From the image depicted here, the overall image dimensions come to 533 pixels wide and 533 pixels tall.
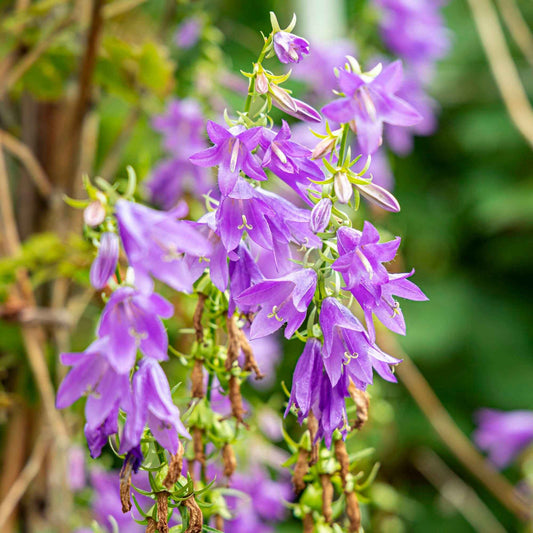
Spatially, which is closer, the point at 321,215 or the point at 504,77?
the point at 321,215

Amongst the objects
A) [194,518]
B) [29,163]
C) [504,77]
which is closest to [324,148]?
[194,518]

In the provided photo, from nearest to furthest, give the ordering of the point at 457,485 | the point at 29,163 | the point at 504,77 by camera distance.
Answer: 1. the point at 29,163
2. the point at 504,77
3. the point at 457,485

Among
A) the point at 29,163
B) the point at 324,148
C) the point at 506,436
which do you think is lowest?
the point at 506,436

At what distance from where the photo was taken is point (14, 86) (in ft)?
3.90

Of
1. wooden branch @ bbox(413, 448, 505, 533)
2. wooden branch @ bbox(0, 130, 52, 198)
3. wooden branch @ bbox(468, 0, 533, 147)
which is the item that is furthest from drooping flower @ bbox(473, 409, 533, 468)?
wooden branch @ bbox(0, 130, 52, 198)

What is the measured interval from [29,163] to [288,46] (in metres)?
0.74

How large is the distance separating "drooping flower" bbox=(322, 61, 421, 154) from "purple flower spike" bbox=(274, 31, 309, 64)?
61mm

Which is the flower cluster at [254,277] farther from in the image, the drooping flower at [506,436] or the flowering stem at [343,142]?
the drooping flower at [506,436]

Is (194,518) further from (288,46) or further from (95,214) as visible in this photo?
(288,46)

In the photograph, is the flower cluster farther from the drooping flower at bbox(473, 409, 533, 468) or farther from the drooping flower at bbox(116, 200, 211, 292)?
the drooping flower at bbox(473, 409, 533, 468)

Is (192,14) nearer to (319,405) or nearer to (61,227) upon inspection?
(61,227)

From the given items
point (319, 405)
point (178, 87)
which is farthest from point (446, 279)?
point (319, 405)

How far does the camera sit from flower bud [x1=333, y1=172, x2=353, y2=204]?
464 millimetres

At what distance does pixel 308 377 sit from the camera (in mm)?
511
